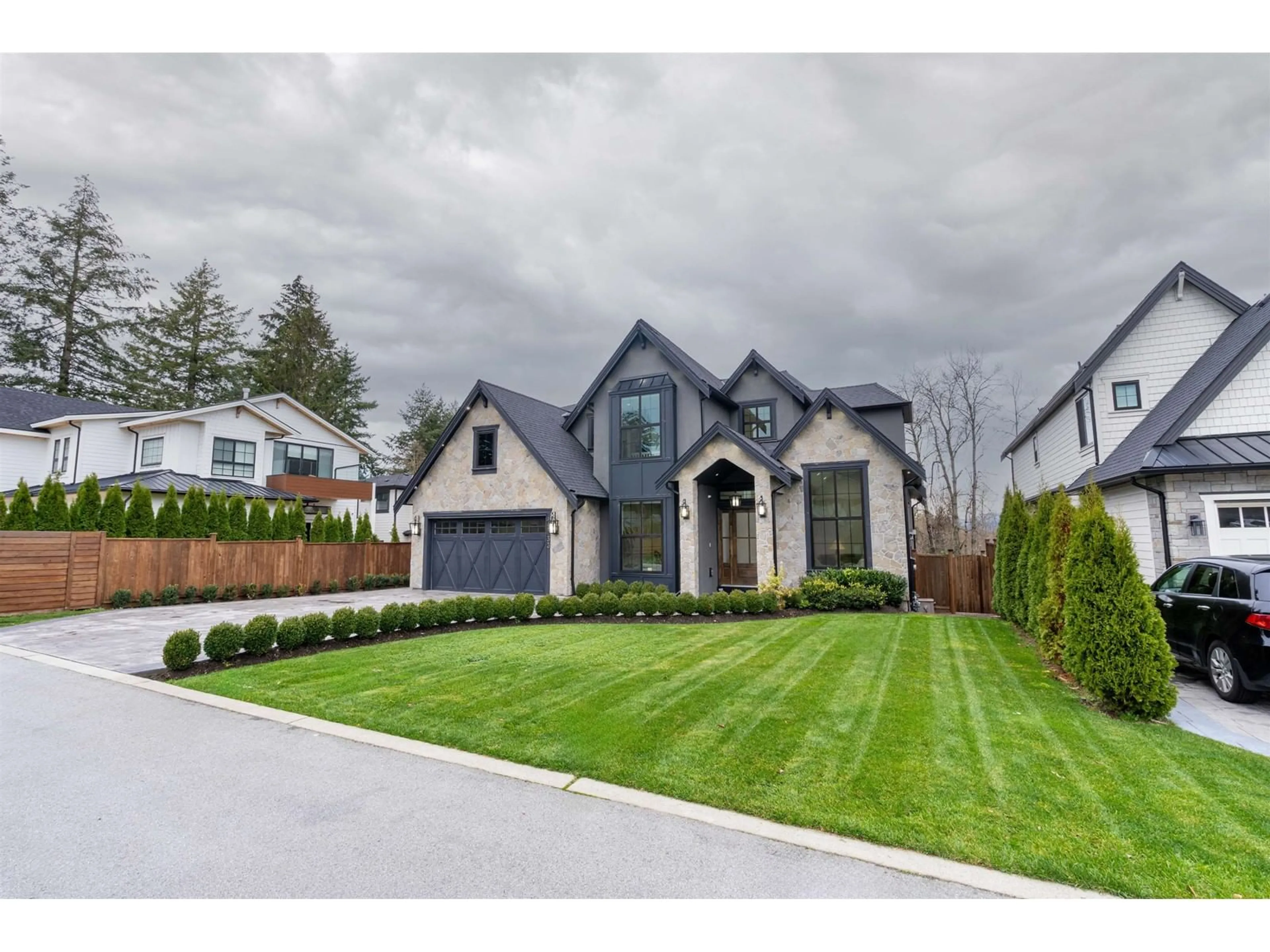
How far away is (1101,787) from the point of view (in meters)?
3.68

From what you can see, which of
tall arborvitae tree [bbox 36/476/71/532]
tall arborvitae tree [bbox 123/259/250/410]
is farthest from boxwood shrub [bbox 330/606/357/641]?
tall arborvitae tree [bbox 123/259/250/410]

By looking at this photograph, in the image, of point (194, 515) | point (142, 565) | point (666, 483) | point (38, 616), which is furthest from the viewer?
point (194, 515)

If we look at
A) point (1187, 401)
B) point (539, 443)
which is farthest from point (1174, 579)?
point (539, 443)

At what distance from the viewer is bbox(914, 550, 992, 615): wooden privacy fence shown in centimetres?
1396

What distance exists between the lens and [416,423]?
144ft

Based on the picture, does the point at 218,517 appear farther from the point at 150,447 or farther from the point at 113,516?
the point at 150,447

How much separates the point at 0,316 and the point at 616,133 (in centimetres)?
3720

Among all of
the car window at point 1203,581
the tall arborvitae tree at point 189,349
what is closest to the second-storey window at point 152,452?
the tall arborvitae tree at point 189,349

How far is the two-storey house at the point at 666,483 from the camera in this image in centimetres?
1411

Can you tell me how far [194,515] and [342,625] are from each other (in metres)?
12.0

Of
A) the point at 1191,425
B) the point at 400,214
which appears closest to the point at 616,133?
the point at 400,214

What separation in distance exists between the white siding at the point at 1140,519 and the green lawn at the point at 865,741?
11.7 feet

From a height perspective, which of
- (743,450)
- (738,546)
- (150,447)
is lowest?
(738,546)

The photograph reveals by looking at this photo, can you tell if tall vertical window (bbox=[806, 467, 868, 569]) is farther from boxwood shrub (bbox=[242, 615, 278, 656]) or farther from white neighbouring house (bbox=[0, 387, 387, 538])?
white neighbouring house (bbox=[0, 387, 387, 538])
